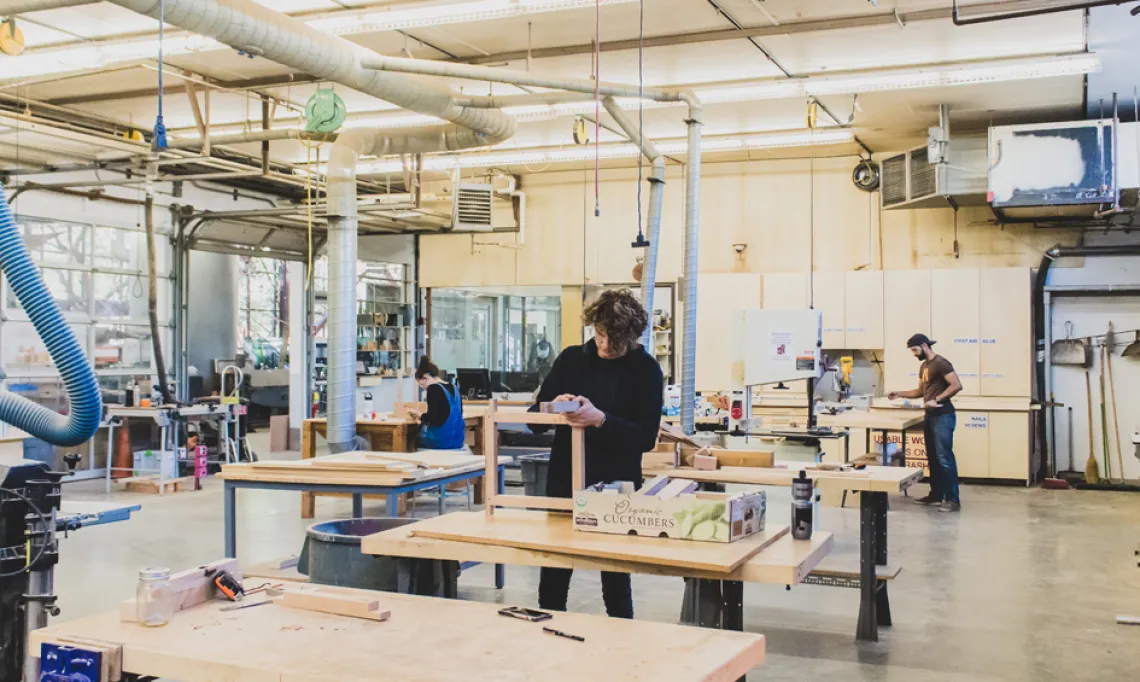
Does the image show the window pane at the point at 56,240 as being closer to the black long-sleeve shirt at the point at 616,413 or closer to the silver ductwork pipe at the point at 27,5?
the silver ductwork pipe at the point at 27,5

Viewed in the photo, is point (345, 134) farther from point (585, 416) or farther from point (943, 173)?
point (943, 173)

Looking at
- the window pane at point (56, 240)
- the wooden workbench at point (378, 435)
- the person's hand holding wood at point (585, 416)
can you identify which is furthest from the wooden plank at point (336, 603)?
the window pane at point (56, 240)

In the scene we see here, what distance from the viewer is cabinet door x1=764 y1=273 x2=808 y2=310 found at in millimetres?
10477

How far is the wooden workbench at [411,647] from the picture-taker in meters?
1.81

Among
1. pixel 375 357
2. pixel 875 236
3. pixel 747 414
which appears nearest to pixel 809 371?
pixel 747 414

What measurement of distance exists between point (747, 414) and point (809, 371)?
446 mm

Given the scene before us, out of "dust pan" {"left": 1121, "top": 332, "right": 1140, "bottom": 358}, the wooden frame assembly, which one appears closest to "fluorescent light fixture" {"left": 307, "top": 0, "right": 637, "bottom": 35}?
the wooden frame assembly

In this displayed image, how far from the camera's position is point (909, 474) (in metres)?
4.66

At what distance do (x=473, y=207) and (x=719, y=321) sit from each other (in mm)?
2903

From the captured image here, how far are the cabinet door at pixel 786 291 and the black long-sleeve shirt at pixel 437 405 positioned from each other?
15.0 feet

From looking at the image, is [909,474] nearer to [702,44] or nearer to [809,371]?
[809,371]

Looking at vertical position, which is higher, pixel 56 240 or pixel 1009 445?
pixel 56 240

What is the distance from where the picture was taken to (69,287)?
32.4 ft

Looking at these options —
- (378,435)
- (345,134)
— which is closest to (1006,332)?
(378,435)
